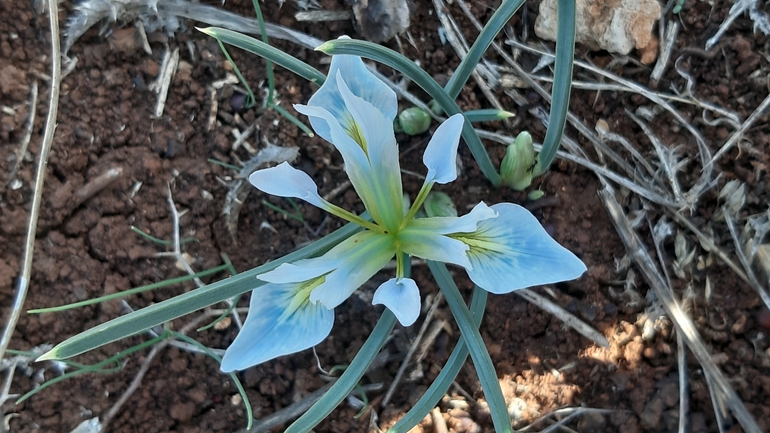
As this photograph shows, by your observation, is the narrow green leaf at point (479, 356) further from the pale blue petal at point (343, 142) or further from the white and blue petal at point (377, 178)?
the pale blue petal at point (343, 142)

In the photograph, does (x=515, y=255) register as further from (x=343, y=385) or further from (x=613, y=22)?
(x=613, y=22)

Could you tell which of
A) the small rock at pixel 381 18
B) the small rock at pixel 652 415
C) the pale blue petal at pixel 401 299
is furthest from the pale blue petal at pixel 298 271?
the small rock at pixel 652 415

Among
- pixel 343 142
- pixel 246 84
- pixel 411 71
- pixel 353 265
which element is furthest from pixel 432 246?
pixel 246 84

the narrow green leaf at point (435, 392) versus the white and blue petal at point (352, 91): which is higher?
the white and blue petal at point (352, 91)

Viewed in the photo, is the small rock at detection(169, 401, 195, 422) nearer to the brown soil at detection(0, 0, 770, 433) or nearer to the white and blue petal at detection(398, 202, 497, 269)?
the brown soil at detection(0, 0, 770, 433)

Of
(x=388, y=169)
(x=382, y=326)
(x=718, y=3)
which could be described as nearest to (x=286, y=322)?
(x=382, y=326)

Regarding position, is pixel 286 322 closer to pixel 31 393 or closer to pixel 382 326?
pixel 382 326
